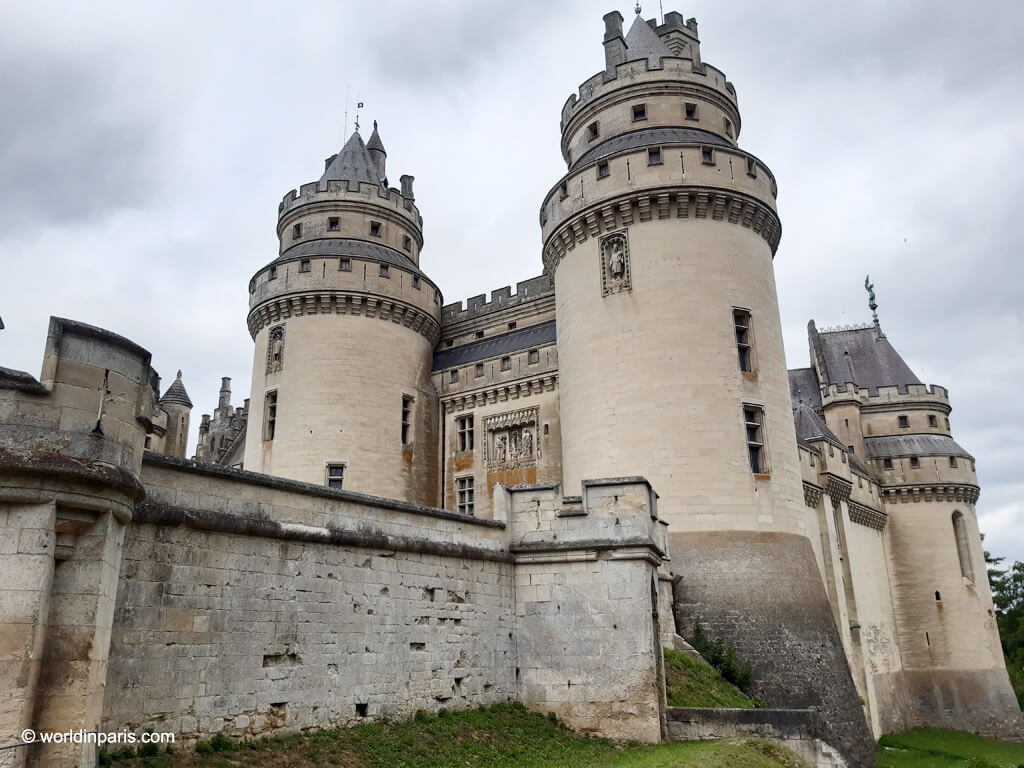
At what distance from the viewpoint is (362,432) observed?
26.8 metres

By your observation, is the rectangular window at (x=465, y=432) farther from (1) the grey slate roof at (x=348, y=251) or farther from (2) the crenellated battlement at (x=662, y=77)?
(2) the crenellated battlement at (x=662, y=77)

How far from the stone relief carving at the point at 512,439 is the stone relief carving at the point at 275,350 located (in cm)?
715

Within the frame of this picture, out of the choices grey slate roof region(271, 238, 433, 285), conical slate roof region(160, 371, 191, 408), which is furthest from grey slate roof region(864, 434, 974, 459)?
conical slate roof region(160, 371, 191, 408)

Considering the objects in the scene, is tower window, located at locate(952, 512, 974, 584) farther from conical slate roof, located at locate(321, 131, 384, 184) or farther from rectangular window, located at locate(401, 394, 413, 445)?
conical slate roof, located at locate(321, 131, 384, 184)

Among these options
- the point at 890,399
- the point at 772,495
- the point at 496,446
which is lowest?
the point at 772,495

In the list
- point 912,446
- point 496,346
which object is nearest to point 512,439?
point 496,346

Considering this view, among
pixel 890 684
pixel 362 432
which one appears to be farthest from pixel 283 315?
pixel 890 684

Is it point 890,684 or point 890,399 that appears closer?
point 890,684

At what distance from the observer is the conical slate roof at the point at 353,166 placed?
31219 mm

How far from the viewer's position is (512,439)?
1070 inches

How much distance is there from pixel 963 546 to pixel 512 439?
21.3 m

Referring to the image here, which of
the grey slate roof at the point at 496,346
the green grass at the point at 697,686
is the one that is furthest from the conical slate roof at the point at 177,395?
the green grass at the point at 697,686

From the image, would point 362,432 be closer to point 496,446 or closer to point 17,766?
point 496,446

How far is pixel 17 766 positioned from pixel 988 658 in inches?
1422
